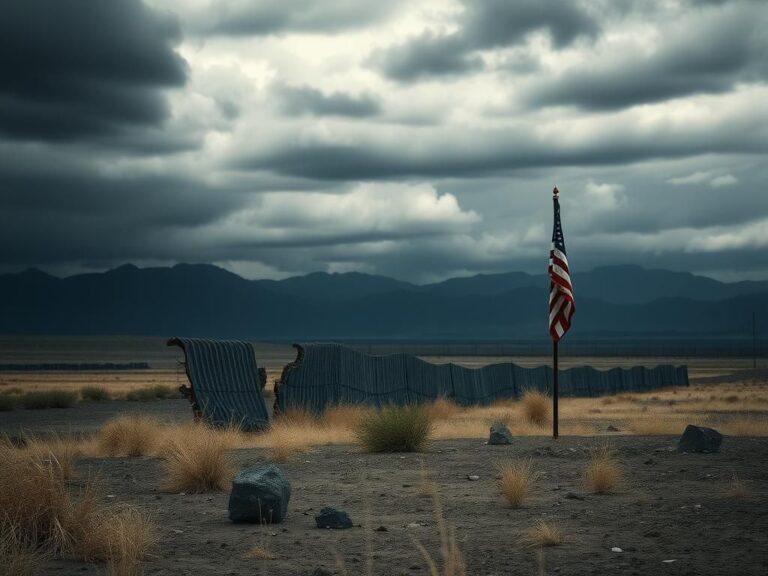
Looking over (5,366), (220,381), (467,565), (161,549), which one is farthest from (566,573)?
(5,366)

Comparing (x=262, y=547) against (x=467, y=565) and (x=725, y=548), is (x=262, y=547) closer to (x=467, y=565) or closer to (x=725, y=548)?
(x=467, y=565)

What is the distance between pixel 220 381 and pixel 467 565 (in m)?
16.3

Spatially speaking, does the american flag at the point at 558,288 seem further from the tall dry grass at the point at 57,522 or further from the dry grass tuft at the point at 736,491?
the tall dry grass at the point at 57,522

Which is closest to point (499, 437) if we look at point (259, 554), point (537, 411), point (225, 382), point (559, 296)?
point (559, 296)

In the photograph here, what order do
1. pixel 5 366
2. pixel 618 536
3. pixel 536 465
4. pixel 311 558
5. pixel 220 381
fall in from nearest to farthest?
pixel 311 558
pixel 618 536
pixel 536 465
pixel 220 381
pixel 5 366

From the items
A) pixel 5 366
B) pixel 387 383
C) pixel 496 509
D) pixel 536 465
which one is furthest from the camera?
pixel 5 366

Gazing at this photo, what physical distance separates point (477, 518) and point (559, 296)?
9.39 metres

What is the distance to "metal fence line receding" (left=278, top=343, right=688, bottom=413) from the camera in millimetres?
28359

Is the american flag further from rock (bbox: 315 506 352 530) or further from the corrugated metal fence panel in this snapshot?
rock (bbox: 315 506 352 530)

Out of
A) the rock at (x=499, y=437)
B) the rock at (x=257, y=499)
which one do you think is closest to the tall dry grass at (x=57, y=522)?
the rock at (x=257, y=499)

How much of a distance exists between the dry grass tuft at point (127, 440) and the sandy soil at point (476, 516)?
0.78 metres

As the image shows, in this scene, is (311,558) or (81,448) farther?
(81,448)

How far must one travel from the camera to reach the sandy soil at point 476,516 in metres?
9.41

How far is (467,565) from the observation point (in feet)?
30.5
